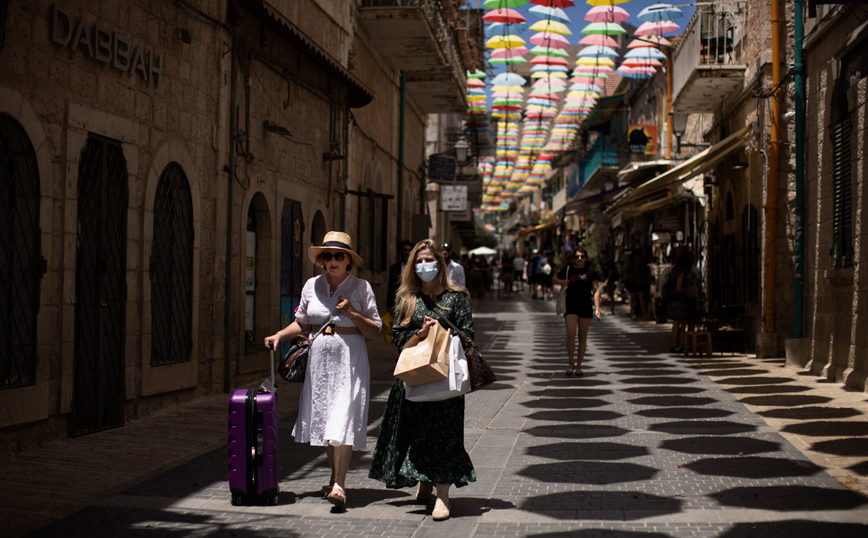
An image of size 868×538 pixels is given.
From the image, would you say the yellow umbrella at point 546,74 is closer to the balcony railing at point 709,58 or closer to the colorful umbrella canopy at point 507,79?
the colorful umbrella canopy at point 507,79

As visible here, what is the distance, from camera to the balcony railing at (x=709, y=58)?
53.0 feet

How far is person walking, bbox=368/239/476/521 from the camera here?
17.0 ft

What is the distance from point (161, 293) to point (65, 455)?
2706mm

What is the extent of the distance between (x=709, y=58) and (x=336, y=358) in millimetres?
13260

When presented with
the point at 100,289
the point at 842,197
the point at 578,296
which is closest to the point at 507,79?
the point at 578,296

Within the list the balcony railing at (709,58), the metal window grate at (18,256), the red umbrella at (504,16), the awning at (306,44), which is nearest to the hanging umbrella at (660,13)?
the balcony railing at (709,58)

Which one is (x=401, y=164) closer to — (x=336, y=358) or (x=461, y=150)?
(x=461, y=150)

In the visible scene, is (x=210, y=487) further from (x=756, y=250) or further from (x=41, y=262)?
(x=756, y=250)

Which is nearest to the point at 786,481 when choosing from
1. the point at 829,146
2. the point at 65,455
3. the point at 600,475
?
the point at 600,475

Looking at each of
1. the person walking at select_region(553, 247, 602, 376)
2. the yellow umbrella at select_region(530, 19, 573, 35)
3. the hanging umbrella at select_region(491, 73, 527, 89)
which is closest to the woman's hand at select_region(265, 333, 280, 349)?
the person walking at select_region(553, 247, 602, 376)

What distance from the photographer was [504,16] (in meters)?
17.9

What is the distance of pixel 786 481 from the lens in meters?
5.77

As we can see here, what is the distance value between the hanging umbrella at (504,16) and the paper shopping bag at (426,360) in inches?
543

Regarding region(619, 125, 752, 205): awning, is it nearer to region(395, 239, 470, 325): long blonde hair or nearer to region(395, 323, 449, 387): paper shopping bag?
region(395, 239, 470, 325): long blonde hair
